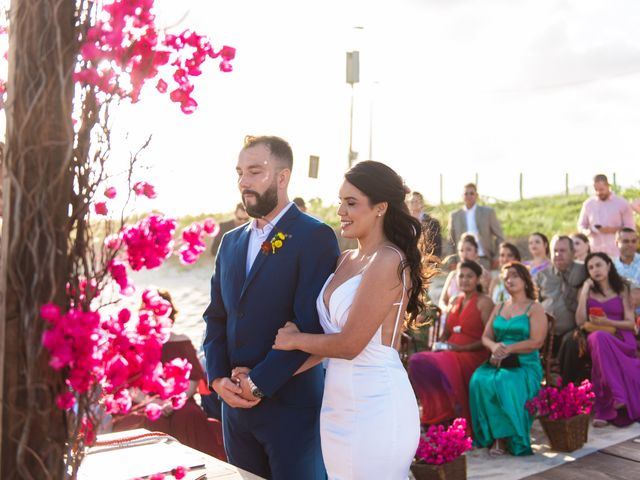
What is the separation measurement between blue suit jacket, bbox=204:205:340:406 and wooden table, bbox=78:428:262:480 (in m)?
0.44

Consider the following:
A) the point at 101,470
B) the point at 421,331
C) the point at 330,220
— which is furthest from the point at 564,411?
the point at 330,220

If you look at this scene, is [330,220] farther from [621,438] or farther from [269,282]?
[269,282]

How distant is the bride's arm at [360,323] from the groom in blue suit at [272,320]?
0.08 metres

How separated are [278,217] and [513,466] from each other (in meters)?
3.39

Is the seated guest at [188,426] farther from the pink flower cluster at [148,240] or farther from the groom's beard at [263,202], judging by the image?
the pink flower cluster at [148,240]

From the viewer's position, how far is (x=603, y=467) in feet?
16.7

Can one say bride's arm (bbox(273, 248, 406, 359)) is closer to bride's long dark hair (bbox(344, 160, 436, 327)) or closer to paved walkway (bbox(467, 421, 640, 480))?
bride's long dark hair (bbox(344, 160, 436, 327))

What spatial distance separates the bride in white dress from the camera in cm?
269

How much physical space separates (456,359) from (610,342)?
143cm

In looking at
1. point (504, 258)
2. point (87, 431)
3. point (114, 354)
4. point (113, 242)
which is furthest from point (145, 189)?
point (504, 258)

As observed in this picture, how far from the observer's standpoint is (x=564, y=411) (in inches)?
220

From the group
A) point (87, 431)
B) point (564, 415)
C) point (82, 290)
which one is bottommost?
point (564, 415)

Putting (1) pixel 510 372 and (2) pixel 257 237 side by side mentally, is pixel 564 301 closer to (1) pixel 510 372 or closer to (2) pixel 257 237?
(1) pixel 510 372

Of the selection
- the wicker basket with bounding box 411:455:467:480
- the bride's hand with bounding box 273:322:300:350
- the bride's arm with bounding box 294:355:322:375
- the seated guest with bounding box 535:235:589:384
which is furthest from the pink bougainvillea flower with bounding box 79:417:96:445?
the seated guest with bounding box 535:235:589:384
